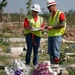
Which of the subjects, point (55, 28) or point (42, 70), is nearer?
point (42, 70)

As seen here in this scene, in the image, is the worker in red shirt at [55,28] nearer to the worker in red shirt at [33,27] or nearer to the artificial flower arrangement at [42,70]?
the worker in red shirt at [33,27]

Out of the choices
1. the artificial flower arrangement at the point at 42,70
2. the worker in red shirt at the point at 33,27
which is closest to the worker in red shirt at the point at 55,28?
the worker in red shirt at the point at 33,27

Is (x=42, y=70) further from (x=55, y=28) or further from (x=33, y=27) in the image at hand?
(x=33, y=27)

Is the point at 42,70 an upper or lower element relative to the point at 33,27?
lower

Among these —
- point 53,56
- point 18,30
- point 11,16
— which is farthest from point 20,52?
point 11,16

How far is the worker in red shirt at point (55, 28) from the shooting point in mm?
8289

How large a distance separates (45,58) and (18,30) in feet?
43.8

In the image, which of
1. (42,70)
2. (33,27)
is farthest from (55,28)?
(42,70)

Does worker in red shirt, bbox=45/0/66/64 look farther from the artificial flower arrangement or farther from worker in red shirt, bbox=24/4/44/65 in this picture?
the artificial flower arrangement

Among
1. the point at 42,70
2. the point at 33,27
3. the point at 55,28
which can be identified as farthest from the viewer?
the point at 33,27

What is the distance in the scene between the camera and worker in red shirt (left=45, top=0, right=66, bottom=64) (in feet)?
27.2

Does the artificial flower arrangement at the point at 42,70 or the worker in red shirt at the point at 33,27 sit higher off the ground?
the worker in red shirt at the point at 33,27

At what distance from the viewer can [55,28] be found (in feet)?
27.4

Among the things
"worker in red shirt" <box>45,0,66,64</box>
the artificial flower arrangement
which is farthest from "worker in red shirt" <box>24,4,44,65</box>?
the artificial flower arrangement
